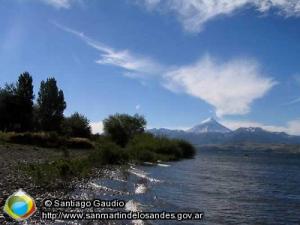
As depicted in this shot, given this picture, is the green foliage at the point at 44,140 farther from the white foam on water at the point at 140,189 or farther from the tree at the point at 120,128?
the white foam on water at the point at 140,189

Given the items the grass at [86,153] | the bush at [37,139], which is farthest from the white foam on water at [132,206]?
the bush at [37,139]

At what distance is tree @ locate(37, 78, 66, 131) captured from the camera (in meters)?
127

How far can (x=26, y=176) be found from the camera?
3122 centimetres

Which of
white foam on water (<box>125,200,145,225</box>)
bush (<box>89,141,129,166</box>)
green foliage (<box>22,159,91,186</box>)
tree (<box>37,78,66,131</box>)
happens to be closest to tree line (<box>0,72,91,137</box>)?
tree (<box>37,78,66,131</box>)

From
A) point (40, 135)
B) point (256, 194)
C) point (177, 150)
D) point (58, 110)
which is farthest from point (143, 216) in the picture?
point (58, 110)

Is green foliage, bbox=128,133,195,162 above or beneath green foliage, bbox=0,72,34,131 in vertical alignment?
beneath

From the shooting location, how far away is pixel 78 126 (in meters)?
114

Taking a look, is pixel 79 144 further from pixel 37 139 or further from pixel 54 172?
pixel 54 172

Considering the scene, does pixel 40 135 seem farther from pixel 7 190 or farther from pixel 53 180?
pixel 7 190

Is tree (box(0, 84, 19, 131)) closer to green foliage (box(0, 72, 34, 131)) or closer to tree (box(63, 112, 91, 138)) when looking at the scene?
green foliage (box(0, 72, 34, 131))

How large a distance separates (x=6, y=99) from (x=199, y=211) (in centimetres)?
9071

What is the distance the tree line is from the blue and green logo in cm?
7877

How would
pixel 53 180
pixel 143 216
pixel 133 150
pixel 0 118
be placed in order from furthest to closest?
pixel 0 118 → pixel 133 150 → pixel 53 180 → pixel 143 216

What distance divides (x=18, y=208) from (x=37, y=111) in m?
119
